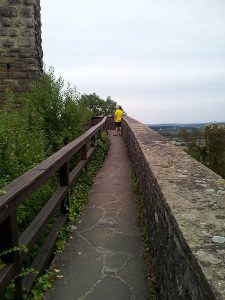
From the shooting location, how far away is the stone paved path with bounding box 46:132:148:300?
302 cm

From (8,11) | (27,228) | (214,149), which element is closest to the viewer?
(27,228)

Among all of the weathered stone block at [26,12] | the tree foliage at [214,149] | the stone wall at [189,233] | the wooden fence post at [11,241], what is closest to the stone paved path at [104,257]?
the stone wall at [189,233]

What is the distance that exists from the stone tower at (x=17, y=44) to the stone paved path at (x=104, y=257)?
6.38m

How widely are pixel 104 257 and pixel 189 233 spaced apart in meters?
1.90

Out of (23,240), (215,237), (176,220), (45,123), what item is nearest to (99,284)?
(23,240)

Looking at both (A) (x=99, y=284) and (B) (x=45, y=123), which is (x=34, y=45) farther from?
(A) (x=99, y=284)

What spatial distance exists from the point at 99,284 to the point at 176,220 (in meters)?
1.35

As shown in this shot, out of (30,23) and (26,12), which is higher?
(26,12)

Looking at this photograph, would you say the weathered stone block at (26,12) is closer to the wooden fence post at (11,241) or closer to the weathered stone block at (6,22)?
the weathered stone block at (6,22)

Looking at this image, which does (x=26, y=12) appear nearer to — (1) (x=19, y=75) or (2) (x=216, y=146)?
(1) (x=19, y=75)

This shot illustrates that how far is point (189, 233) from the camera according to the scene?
1924mm

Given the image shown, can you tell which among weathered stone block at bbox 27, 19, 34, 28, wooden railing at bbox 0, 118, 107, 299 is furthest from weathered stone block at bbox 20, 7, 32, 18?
wooden railing at bbox 0, 118, 107, 299

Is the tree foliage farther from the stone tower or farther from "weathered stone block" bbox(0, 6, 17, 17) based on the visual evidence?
"weathered stone block" bbox(0, 6, 17, 17)

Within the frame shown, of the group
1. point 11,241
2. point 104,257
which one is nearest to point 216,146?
point 104,257
